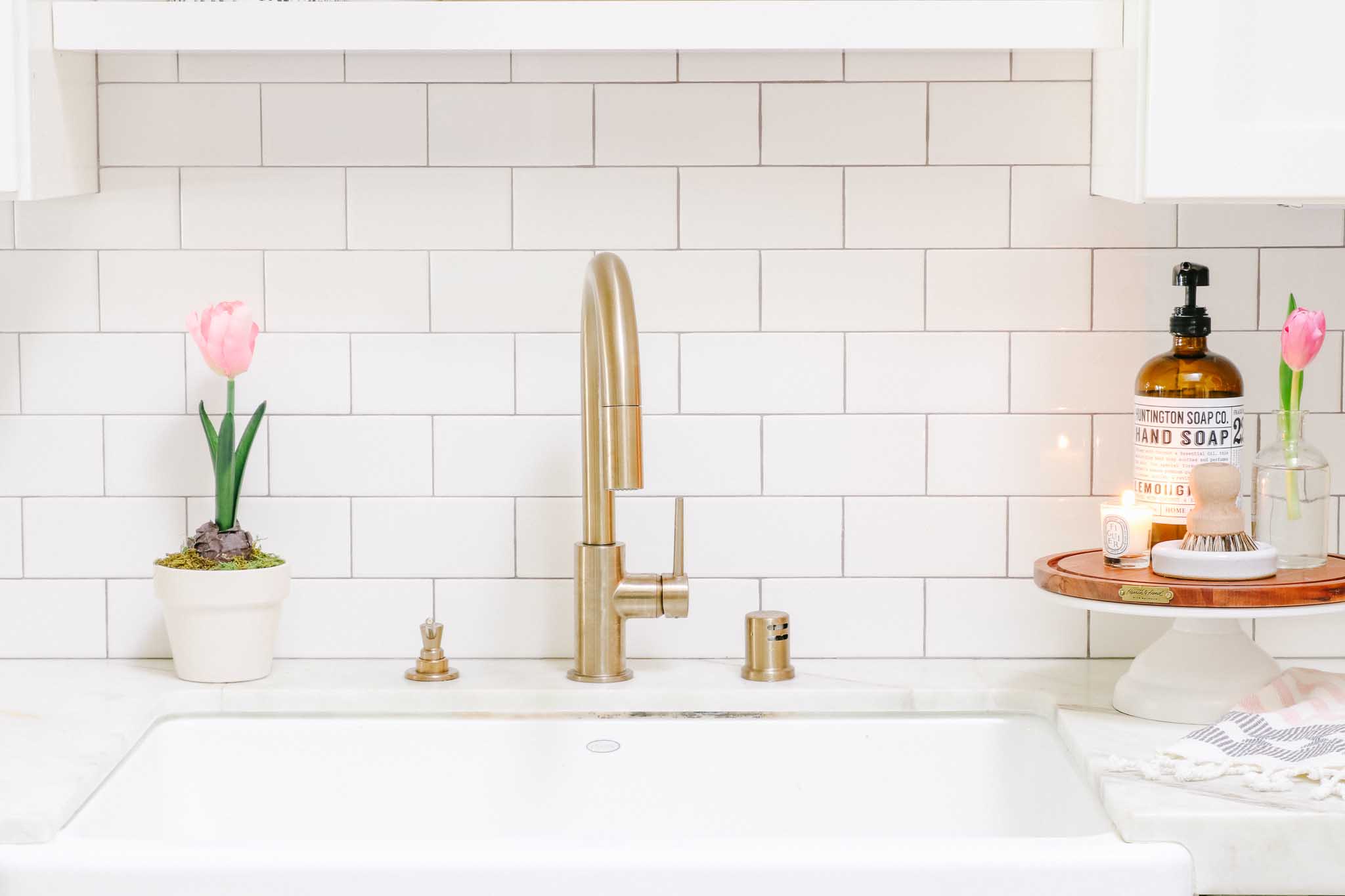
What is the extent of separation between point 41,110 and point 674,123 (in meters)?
0.58

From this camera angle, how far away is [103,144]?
142 centimetres

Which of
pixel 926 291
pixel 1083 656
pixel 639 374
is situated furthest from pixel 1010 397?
pixel 639 374

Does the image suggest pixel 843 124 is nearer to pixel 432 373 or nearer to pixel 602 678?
pixel 432 373

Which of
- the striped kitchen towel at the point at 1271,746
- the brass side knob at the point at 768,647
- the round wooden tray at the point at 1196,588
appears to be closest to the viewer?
the striped kitchen towel at the point at 1271,746

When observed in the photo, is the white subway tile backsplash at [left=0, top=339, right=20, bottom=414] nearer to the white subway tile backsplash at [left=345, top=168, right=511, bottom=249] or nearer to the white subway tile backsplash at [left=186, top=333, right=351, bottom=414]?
the white subway tile backsplash at [left=186, top=333, right=351, bottom=414]

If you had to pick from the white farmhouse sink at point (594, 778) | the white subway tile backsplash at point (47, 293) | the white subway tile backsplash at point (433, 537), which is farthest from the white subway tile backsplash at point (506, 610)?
the white subway tile backsplash at point (47, 293)

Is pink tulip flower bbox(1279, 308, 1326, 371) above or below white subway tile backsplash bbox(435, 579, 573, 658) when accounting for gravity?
above

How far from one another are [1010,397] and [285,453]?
740 mm

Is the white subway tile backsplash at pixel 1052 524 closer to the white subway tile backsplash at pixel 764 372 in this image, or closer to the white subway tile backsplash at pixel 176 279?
the white subway tile backsplash at pixel 764 372

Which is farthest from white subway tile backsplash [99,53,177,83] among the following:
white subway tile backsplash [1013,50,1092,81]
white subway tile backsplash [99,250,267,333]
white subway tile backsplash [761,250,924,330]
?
white subway tile backsplash [1013,50,1092,81]

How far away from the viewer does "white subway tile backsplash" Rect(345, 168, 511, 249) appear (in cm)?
143

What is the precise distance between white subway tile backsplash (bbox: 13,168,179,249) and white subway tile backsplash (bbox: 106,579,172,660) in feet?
1.14

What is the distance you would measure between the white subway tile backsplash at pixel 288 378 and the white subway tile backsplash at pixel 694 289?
0.24 meters

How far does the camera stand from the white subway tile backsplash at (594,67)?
4.64 ft
